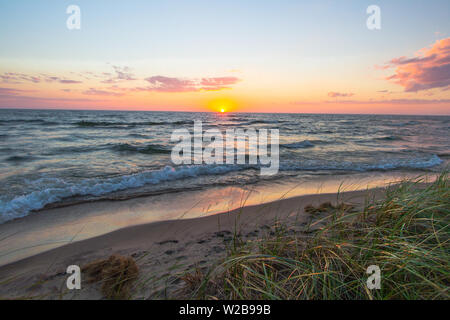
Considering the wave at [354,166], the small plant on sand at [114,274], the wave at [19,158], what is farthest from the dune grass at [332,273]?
the wave at [19,158]

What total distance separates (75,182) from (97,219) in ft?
9.14

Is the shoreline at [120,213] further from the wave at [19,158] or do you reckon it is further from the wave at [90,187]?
the wave at [19,158]

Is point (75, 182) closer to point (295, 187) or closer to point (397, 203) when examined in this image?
point (295, 187)

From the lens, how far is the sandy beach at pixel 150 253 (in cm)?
220

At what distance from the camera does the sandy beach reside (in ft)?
7.23

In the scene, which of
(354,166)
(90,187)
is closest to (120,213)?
(90,187)

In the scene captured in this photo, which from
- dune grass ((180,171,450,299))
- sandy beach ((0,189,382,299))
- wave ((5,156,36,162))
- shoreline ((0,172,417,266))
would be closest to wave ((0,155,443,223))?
shoreline ((0,172,417,266))

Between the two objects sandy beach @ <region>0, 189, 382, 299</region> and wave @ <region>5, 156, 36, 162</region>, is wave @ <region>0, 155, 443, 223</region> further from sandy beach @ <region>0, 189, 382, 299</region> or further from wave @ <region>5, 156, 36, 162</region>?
wave @ <region>5, 156, 36, 162</region>

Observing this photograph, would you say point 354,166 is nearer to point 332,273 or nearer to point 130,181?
point 130,181

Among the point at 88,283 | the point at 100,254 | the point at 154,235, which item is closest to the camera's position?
the point at 88,283

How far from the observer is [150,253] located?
302 centimetres
